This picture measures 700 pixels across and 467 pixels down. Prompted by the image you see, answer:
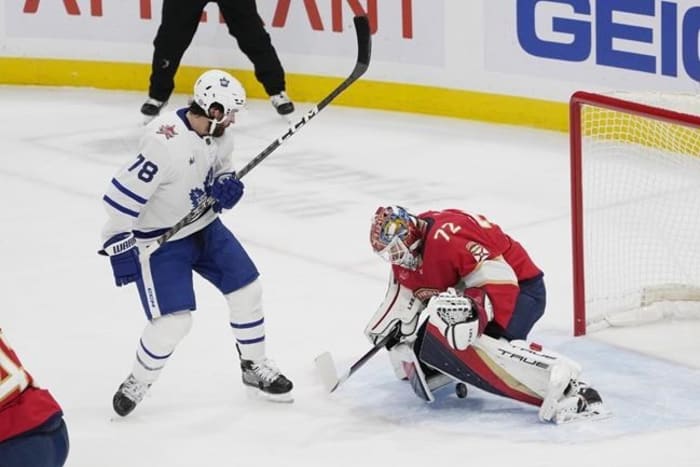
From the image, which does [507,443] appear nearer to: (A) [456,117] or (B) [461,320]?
(B) [461,320]

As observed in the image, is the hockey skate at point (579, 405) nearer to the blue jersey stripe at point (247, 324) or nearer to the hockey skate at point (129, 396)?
the blue jersey stripe at point (247, 324)

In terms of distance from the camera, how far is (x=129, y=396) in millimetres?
4516

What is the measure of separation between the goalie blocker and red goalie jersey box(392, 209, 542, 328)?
4cm

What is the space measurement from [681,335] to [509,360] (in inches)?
36.4

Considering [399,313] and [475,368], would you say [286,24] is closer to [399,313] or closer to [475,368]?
[399,313]

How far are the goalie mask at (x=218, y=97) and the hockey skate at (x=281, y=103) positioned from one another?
373cm

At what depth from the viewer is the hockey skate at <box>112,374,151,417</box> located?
4.52 meters

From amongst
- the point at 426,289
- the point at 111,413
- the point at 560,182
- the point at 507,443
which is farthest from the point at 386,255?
the point at 560,182

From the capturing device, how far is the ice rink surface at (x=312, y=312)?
429 centimetres

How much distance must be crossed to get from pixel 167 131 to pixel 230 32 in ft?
12.7

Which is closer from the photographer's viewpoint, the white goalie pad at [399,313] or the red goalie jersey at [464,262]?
the red goalie jersey at [464,262]

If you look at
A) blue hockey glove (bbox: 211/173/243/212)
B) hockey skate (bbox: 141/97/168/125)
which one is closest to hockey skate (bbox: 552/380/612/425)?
blue hockey glove (bbox: 211/173/243/212)

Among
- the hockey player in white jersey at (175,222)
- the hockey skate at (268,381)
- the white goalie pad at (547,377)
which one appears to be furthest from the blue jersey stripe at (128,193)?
the white goalie pad at (547,377)

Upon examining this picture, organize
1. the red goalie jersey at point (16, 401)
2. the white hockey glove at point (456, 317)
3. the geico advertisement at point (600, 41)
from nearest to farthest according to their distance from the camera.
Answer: the red goalie jersey at point (16, 401)
the white hockey glove at point (456, 317)
the geico advertisement at point (600, 41)
